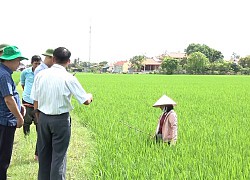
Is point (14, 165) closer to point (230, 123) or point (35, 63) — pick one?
point (35, 63)

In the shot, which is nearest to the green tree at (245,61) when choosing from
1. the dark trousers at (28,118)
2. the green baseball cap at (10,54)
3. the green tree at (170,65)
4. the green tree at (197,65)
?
the green tree at (197,65)

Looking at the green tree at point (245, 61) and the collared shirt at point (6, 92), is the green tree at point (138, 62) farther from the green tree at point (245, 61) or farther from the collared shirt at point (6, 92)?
the collared shirt at point (6, 92)

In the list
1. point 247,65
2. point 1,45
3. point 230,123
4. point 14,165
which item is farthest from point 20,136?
point 247,65

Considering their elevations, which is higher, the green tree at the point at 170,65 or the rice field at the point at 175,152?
the green tree at the point at 170,65

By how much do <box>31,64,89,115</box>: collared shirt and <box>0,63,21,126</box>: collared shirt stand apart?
0.29 meters

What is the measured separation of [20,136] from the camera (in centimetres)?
571

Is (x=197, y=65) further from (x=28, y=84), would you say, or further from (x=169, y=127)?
(x=169, y=127)

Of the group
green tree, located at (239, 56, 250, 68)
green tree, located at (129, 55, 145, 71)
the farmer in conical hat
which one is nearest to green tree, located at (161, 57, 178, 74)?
green tree, located at (239, 56, 250, 68)

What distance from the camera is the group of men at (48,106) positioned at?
285 cm

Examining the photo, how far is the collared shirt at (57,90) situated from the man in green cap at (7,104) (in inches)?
11.0

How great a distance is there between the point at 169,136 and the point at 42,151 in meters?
1.67

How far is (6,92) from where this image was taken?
9.77ft

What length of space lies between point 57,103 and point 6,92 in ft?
1.61

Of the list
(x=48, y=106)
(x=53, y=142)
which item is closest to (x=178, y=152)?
(x=53, y=142)
